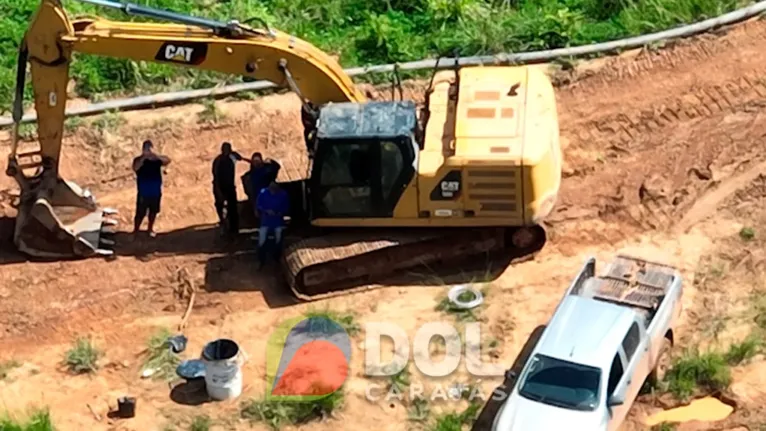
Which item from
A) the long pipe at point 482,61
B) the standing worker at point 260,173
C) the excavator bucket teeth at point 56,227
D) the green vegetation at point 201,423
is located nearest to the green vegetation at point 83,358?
the green vegetation at point 201,423

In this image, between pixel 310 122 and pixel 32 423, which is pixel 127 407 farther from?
pixel 310 122

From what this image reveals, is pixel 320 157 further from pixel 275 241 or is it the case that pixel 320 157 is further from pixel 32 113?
pixel 32 113

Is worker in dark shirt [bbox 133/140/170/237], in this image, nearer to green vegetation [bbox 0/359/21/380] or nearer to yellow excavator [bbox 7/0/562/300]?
yellow excavator [bbox 7/0/562/300]

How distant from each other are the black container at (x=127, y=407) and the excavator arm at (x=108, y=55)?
326 centimetres

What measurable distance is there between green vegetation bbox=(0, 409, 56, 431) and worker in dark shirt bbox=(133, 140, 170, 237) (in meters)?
3.89

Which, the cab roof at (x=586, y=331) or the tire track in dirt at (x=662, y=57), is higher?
the tire track in dirt at (x=662, y=57)

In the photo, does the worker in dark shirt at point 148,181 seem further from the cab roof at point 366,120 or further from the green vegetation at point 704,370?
the green vegetation at point 704,370

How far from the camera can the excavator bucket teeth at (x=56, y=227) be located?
1903cm

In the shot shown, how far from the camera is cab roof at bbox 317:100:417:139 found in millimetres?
18031

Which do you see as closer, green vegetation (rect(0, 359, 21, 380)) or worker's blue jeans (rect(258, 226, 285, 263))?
green vegetation (rect(0, 359, 21, 380))

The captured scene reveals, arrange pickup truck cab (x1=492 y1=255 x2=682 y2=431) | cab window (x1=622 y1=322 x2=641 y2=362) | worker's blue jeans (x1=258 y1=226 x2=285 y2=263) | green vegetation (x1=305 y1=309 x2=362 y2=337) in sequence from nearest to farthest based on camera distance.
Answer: pickup truck cab (x1=492 y1=255 x2=682 y2=431), cab window (x1=622 y1=322 x2=641 y2=362), green vegetation (x1=305 y1=309 x2=362 y2=337), worker's blue jeans (x1=258 y1=226 x2=285 y2=263)

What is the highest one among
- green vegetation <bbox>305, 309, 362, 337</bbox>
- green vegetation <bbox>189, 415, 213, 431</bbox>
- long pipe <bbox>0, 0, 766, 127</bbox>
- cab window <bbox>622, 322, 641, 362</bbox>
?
long pipe <bbox>0, 0, 766, 127</bbox>

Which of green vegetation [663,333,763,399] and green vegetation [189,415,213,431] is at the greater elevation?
green vegetation [663,333,763,399]

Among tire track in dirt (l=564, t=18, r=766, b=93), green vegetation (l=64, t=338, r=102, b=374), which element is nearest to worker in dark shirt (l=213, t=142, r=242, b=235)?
green vegetation (l=64, t=338, r=102, b=374)
